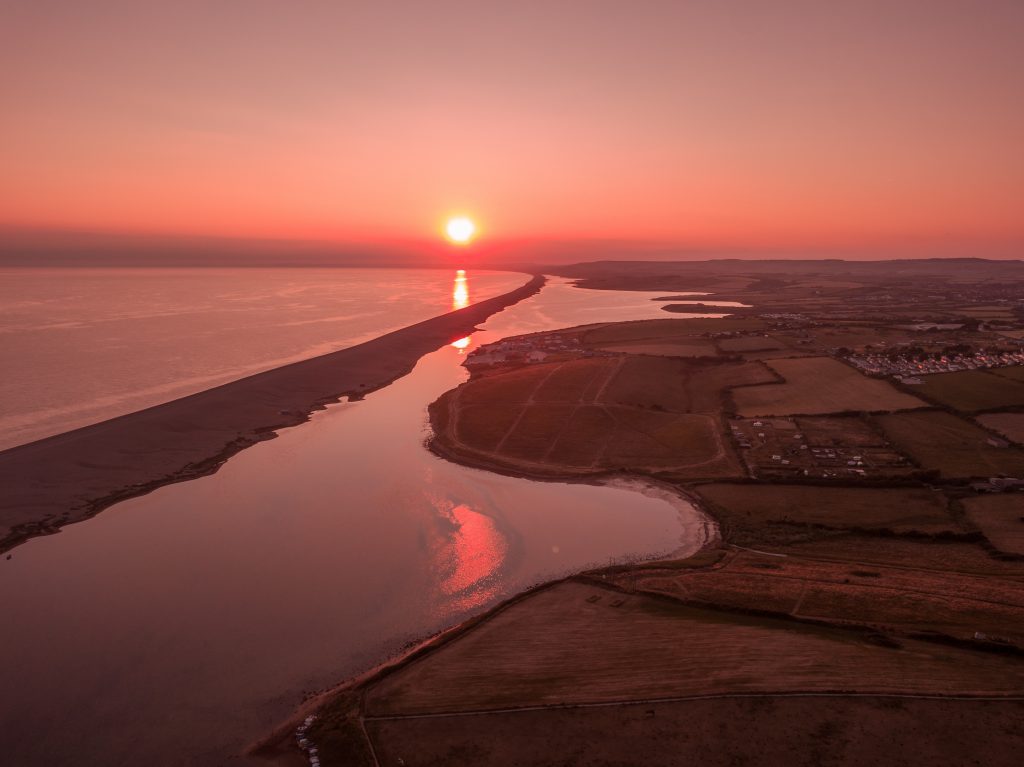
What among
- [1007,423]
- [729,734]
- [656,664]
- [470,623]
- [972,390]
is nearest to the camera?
[729,734]

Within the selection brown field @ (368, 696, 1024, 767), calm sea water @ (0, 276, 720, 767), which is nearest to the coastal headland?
brown field @ (368, 696, 1024, 767)

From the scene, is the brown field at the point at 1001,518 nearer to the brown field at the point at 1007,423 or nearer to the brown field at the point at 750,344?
the brown field at the point at 1007,423

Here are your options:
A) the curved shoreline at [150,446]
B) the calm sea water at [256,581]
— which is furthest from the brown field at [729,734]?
the curved shoreline at [150,446]

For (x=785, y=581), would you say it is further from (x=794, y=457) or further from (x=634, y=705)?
(x=794, y=457)

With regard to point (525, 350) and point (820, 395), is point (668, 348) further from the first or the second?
point (820, 395)

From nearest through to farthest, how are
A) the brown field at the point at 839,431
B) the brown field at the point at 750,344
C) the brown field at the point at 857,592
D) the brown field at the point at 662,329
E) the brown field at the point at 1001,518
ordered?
the brown field at the point at 857,592 < the brown field at the point at 1001,518 < the brown field at the point at 839,431 < the brown field at the point at 750,344 < the brown field at the point at 662,329

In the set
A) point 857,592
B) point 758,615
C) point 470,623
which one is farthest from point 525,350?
point 758,615

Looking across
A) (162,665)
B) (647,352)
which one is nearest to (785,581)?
(162,665)
